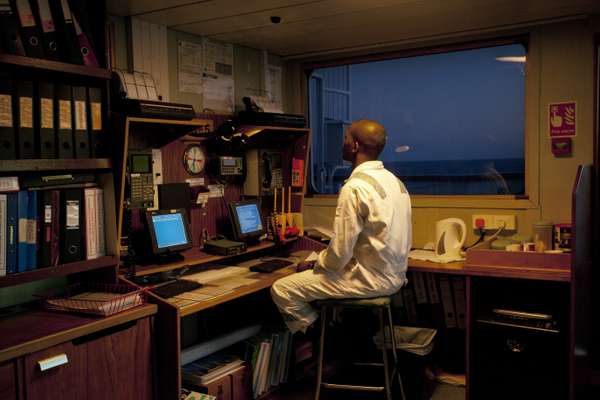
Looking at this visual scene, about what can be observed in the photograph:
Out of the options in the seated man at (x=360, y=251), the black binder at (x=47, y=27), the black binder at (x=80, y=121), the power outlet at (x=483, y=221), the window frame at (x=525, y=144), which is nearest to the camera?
the black binder at (x=47, y=27)

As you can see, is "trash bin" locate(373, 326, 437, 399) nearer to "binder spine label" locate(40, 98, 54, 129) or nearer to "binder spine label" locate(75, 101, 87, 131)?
"binder spine label" locate(75, 101, 87, 131)

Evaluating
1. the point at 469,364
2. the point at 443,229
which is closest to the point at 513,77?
the point at 443,229

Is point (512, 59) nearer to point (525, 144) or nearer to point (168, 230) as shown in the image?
point (525, 144)

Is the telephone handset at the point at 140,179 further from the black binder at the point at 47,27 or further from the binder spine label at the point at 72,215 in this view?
the black binder at the point at 47,27

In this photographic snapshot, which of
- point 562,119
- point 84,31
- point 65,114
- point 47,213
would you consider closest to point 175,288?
point 47,213

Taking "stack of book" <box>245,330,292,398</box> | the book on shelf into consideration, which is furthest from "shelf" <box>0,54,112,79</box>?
"stack of book" <box>245,330,292,398</box>

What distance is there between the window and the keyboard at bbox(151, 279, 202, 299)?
68.7 inches

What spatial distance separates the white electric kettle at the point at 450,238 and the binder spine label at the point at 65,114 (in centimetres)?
206

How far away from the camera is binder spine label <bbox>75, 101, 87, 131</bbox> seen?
2.12 meters

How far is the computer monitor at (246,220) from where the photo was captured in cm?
316

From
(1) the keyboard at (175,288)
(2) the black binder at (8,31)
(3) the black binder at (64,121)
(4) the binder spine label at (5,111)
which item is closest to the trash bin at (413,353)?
(1) the keyboard at (175,288)

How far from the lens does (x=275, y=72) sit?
390 cm

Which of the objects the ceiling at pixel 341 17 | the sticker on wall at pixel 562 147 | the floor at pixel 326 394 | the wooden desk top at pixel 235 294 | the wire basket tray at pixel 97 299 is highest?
the ceiling at pixel 341 17

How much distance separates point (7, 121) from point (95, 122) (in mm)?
349
